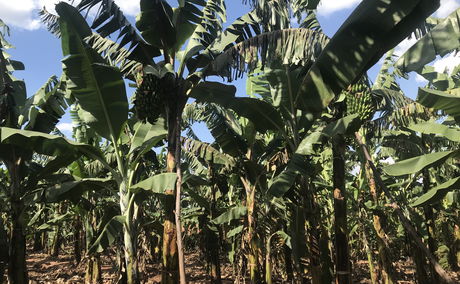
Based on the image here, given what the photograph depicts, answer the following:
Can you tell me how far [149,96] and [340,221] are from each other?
3.51 metres

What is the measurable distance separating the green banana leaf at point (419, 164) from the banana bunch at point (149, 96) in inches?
132

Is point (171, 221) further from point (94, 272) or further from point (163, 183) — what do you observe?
point (94, 272)

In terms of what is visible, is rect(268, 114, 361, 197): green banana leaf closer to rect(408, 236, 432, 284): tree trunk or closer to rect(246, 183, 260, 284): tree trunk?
rect(246, 183, 260, 284): tree trunk

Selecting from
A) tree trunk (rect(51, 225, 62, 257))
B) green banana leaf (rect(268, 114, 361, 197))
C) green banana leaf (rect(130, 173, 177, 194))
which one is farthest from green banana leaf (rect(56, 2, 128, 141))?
tree trunk (rect(51, 225, 62, 257))

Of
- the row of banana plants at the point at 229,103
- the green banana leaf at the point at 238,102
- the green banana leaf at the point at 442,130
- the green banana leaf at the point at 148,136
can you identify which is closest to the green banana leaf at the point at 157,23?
the row of banana plants at the point at 229,103

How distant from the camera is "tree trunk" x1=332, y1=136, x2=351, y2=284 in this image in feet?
17.4

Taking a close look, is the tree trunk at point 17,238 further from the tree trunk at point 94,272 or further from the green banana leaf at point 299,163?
the green banana leaf at point 299,163

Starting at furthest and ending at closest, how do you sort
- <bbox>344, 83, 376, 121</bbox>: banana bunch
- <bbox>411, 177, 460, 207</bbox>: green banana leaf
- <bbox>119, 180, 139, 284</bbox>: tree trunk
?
<bbox>119, 180, 139, 284</bbox>: tree trunk → <bbox>344, 83, 376, 121</bbox>: banana bunch → <bbox>411, 177, 460, 207</bbox>: green banana leaf

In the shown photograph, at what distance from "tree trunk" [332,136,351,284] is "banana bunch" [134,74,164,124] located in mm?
2921

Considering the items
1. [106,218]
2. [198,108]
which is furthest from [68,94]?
A: [198,108]

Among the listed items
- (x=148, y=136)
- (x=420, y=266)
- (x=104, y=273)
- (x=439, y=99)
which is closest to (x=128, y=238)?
(x=148, y=136)

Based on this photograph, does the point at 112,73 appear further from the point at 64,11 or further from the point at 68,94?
the point at 68,94

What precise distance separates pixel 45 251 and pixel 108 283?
39.9 feet

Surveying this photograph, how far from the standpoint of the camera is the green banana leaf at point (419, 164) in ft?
A: 14.8
